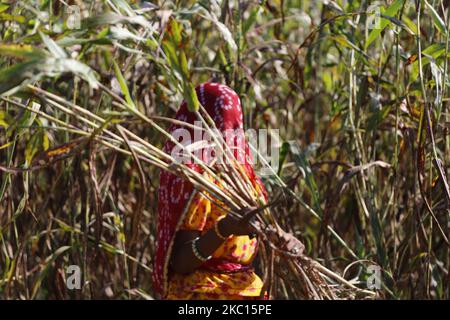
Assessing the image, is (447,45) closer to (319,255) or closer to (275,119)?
(319,255)

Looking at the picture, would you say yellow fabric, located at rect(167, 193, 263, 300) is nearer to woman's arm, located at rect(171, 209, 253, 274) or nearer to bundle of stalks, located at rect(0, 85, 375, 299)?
woman's arm, located at rect(171, 209, 253, 274)

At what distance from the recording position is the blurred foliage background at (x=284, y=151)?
1649 mm

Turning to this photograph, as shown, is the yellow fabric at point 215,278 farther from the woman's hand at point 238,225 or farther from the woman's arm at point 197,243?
the woman's hand at point 238,225

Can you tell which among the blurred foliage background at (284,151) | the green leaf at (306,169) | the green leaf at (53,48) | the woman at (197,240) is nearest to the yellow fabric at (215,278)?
the woman at (197,240)

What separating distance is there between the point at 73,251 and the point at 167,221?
1.71 ft

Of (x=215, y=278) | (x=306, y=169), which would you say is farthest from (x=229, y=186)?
(x=306, y=169)

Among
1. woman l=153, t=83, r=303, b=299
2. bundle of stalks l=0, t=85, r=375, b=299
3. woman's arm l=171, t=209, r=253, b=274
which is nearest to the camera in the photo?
bundle of stalks l=0, t=85, r=375, b=299

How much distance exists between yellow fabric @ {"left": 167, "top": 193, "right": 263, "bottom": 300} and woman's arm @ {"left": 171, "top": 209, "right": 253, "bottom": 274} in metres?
0.02

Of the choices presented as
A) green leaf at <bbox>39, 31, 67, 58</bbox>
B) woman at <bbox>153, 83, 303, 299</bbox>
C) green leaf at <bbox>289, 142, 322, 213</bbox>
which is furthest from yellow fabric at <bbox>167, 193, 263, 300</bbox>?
green leaf at <bbox>39, 31, 67, 58</bbox>

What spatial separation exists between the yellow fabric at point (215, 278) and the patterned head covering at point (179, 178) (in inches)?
1.1

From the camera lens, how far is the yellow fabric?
5.09 ft

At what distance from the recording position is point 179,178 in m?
1.55

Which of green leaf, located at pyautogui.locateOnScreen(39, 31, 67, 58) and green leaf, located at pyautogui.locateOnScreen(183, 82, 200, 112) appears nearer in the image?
green leaf, located at pyautogui.locateOnScreen(39, 31, 67, 58)

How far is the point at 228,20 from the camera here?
6.70ft
